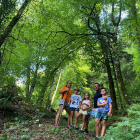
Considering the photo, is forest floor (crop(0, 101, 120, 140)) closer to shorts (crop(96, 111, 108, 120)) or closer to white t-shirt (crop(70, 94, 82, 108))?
shorts (crop(96, 111, 108, 120))

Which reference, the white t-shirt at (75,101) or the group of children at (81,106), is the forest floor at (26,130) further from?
the white t-shirt at (75,101)

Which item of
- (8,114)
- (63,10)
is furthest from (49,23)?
(8,114)

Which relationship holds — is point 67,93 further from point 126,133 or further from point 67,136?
point 126,133

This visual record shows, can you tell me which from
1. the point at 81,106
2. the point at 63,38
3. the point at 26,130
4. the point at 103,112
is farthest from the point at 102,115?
the point at 63,38

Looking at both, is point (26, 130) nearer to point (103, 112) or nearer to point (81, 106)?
point (81, 106)

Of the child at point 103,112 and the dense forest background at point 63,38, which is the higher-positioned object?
the dense forest background at point 63,38

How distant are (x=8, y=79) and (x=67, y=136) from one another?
491 centimetres

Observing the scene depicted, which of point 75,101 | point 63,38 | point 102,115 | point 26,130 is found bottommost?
point 26,130

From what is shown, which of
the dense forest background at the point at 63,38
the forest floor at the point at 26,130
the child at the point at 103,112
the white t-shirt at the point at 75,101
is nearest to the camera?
the forest floor at the point at 26,130

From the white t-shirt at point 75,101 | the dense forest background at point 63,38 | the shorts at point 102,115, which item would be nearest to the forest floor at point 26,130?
the shorts at point 102,115

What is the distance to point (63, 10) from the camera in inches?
255

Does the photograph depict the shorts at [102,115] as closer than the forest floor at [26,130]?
No

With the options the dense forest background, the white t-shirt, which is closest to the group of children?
the white t-shirt

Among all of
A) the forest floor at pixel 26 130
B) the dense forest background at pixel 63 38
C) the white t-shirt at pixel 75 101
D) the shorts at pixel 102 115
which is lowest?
the forest floor at pixel 26 130
